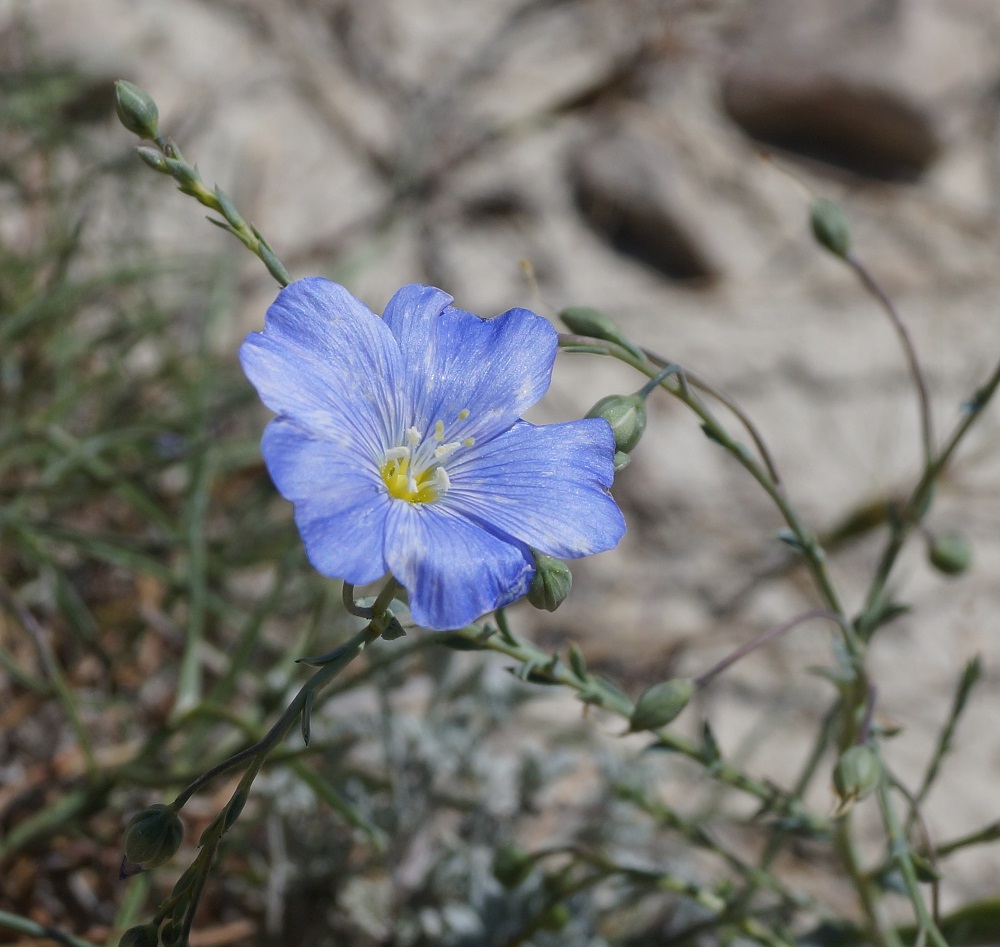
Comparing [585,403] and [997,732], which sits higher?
[585,403]

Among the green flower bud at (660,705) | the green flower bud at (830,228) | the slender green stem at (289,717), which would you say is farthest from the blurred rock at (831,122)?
the slender green stem at (289,717)

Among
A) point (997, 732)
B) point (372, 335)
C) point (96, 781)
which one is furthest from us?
point (997, 732)

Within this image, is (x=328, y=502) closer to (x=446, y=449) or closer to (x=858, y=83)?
(x=446, y=449)

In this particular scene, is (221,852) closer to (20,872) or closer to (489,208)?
(20,872)

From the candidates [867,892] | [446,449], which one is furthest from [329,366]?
[867,892]

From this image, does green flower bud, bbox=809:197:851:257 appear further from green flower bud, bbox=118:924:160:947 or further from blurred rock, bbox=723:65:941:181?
blurred rock, bbox=723:65:941:181

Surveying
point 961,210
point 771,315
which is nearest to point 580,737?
point 771,315
